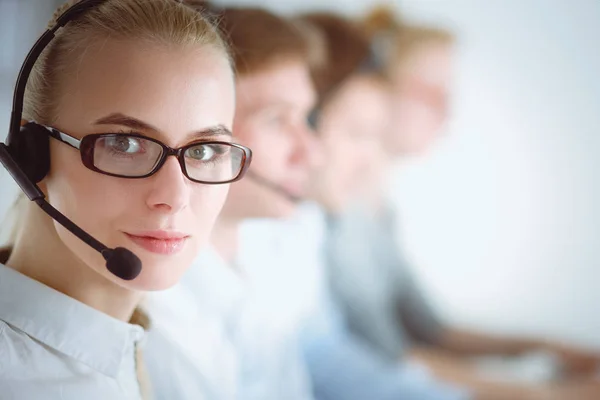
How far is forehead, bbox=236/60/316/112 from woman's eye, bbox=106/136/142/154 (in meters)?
0.25

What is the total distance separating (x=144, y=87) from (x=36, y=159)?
0.16m

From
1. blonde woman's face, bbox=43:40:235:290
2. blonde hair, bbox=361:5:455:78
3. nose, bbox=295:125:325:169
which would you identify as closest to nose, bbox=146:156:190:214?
blonde woman's face, bbox=43:40:235:290

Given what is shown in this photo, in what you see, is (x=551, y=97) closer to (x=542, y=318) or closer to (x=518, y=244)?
(x=518, y=244)

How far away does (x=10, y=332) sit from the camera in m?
0.78

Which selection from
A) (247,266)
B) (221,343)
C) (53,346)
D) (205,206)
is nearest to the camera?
(53,346)

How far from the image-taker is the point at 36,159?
800 millimetres

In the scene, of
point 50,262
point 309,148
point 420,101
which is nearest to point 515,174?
point 420,101

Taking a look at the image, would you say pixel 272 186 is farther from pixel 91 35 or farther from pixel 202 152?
pixel 91 35

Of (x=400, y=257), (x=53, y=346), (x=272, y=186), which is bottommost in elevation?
(x=53, y=346)

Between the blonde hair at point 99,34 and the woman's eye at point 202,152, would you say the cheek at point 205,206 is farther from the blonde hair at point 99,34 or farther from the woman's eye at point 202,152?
the blonde hair at point 99,34

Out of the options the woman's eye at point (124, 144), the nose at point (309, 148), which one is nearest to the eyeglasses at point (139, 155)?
the woman's eye at point (124, 144)

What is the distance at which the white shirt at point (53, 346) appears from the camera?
0.76m

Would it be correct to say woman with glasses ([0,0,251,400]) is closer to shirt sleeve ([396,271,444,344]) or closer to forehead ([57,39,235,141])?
forehead ([57,39,235,141])

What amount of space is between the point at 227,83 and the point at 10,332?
44 cm
